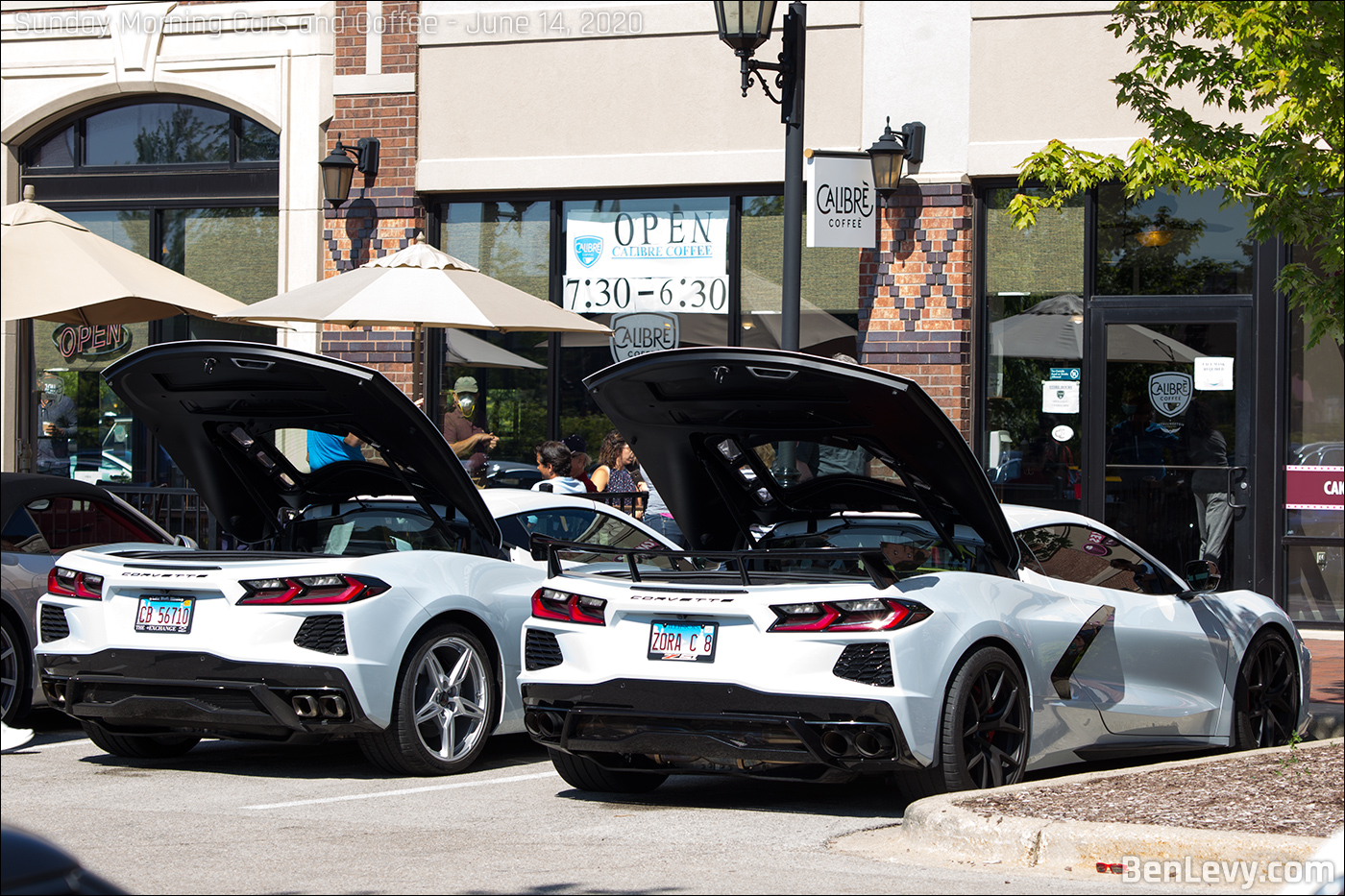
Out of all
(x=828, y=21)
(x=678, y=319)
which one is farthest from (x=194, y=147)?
(x=828, y=21)

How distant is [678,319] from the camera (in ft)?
49.9

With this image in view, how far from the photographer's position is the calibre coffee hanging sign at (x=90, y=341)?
17.2 metres

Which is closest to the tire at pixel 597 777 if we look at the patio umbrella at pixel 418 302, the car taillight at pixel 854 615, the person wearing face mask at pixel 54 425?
the car taillight at pixel 854 615

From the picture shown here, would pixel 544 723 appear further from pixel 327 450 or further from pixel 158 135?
pixel 158 135

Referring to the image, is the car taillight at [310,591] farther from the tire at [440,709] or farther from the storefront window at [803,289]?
the storefront window at [803,289]

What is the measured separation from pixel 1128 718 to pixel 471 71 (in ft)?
34.1

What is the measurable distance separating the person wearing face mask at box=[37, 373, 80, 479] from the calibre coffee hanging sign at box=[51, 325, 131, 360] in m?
0.34

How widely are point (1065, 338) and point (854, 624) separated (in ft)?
27.8

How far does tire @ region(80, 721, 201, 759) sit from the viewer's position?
816 cm

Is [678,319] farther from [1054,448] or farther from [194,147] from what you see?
[194,147]

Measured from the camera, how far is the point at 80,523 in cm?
924

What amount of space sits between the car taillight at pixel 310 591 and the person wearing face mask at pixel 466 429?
17.5 ft

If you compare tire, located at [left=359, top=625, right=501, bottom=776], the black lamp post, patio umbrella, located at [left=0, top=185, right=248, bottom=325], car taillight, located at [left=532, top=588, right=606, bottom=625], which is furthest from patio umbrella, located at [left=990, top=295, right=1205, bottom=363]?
car taillight, located at [left=532, top=588, right=606, bottom=625]

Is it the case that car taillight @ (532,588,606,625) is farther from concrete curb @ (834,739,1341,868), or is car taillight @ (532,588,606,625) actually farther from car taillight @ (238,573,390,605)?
concrete curb @ (834,739,1341,868)
